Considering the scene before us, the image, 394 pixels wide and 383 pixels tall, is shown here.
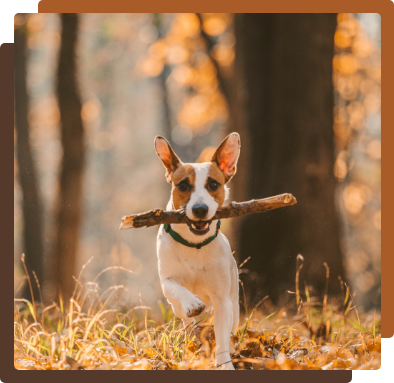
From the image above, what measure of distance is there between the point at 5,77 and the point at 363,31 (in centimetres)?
303

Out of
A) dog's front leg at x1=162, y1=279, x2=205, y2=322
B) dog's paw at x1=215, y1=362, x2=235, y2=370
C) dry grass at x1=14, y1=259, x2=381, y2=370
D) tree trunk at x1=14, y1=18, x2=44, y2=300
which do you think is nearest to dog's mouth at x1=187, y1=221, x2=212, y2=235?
dog's front leg at x1=162, y1=279, x2=205, y2=322

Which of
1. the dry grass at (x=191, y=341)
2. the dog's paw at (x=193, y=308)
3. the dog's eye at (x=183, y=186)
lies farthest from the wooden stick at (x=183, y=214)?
the dry grass at (x=191, y=341)

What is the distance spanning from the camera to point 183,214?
2811 mm

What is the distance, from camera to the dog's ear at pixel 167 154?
9.98 ft

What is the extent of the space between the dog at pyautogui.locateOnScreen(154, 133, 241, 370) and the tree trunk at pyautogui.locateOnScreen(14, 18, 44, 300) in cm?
143

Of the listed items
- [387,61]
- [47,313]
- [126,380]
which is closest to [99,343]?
[126,380]

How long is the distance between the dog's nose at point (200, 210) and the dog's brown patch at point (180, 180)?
15cm

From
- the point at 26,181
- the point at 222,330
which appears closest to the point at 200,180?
the point at 222,330

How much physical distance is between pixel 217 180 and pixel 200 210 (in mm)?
389

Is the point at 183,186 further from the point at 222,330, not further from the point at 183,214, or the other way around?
the point at 222,330

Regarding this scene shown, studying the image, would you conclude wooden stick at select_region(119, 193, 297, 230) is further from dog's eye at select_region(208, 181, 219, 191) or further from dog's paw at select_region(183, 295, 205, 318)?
dog's paw at select_region(183, 295, 205, 318)

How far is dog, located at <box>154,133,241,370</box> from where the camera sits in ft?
9.17

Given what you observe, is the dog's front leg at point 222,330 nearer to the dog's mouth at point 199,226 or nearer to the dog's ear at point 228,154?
the dog's mouth at point 199,226
